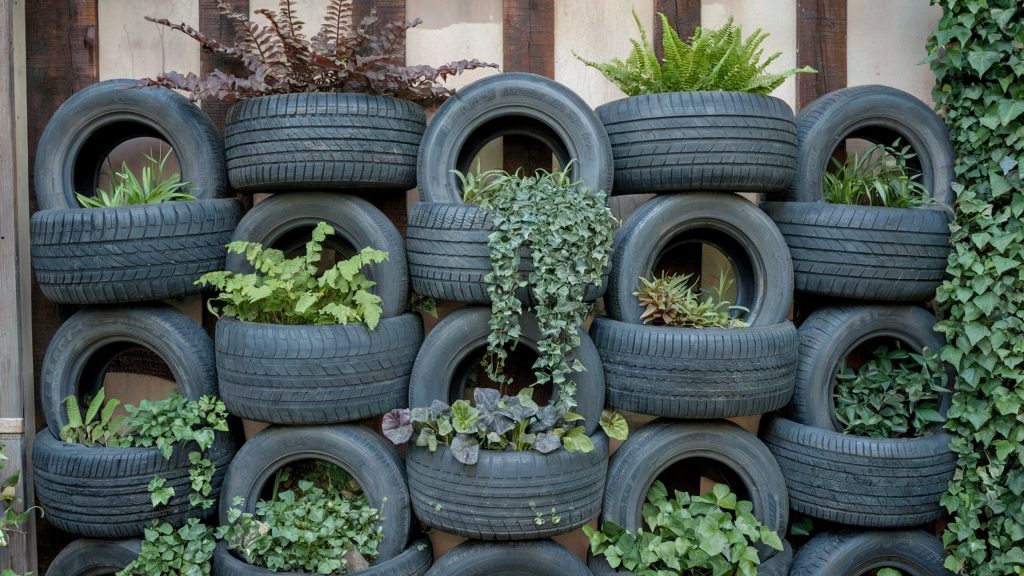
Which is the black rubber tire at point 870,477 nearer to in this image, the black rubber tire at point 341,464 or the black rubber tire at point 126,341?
the black rubber tire at point 341,464

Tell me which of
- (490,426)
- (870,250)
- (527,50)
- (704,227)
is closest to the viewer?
(490,426)

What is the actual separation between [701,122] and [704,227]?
0.47 m

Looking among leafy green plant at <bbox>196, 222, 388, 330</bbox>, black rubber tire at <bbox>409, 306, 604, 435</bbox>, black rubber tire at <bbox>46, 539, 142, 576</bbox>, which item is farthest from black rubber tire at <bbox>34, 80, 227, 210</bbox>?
black rubber tire at <bbox>46, 539, 142, 576</bbox>

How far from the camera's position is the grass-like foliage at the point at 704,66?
284 cm

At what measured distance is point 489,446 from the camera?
262 cm

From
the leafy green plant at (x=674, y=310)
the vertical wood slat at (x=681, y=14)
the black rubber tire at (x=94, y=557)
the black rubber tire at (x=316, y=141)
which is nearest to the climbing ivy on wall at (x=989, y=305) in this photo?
the leafy green plant at (x=674, y=310)

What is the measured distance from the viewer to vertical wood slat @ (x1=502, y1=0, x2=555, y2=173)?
324cm

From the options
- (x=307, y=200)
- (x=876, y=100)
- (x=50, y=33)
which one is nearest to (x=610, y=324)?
(x=307, y=200)

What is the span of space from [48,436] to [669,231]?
2.81 meters

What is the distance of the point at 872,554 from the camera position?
294cm

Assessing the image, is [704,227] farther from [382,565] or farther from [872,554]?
[382,565]

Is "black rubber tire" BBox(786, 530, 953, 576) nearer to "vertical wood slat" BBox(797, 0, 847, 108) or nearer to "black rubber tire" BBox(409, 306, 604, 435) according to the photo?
"black rubber tire" BBox(409, 306, 604, 435)

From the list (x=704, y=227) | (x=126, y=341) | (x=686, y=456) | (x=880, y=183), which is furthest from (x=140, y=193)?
(x=880, y=183)

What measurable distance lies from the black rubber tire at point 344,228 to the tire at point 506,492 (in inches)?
27.4
